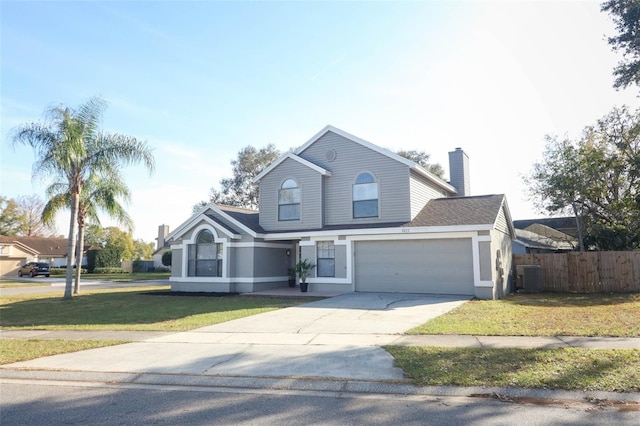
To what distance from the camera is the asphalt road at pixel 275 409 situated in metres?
4.86

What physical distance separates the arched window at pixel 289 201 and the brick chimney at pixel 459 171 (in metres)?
9.80

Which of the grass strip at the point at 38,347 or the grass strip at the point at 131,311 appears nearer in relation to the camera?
the grass strip at the point at 38,347

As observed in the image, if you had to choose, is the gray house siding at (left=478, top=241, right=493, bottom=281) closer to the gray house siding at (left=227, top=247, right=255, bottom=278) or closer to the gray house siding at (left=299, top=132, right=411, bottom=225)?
the gray house siding at (left=299, top=132, right=411, bottom=225)

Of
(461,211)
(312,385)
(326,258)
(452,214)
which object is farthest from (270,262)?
(312,385)

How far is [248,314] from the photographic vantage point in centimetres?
1291

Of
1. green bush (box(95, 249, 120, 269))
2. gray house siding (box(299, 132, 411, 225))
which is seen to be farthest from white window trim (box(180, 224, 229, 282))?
green bush (box(95, 249, 120, 269))

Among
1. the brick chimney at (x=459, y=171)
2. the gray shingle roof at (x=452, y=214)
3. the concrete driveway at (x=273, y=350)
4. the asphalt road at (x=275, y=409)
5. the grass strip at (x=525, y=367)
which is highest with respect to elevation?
the brick chimney at (x=459, y=171)

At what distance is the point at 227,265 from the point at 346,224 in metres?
6.03

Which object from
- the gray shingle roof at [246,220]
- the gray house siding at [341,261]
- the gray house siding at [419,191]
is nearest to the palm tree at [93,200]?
the gray shingle roof at [246,220]

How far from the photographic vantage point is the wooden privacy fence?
18766 mm

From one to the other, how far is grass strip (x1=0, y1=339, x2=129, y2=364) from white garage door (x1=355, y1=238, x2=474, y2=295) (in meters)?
11.4

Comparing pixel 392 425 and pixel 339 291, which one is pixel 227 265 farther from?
pixel 392 425

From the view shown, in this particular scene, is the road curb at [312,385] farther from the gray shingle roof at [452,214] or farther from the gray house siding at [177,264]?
the gray house siding at [177,264]

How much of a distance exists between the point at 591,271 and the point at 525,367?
16.0 metres
